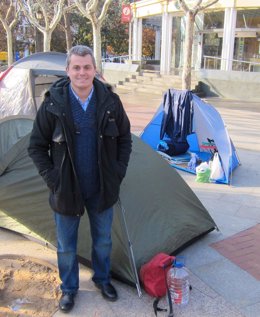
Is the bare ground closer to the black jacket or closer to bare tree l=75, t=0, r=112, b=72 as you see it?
the black jacket

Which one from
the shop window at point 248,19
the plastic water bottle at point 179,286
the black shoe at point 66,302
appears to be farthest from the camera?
the shop window at point 248,19

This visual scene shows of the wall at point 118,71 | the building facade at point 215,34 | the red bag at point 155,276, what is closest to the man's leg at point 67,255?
the red bag at point 155,276

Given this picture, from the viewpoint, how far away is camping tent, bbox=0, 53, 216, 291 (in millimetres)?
3328

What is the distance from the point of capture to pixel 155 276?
10.3 feet

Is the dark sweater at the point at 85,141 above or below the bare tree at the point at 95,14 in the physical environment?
below

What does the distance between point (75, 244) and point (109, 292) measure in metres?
0.52

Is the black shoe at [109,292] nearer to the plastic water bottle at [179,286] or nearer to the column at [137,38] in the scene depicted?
the plastic water bottle at [179,286]

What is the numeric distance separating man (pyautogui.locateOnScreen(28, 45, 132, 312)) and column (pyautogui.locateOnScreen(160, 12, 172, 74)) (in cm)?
1935

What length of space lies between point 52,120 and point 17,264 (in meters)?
1.72

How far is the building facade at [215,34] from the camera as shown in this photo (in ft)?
60.2

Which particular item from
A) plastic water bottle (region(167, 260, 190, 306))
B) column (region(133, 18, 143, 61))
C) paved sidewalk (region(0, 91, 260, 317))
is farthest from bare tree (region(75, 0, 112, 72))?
plastic water bottle (region(167, 260, 190, 306))

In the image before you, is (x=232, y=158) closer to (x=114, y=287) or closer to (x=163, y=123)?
(x=163, y=123)

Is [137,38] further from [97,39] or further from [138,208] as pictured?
[138,208]

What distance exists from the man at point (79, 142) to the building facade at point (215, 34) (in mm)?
15813
